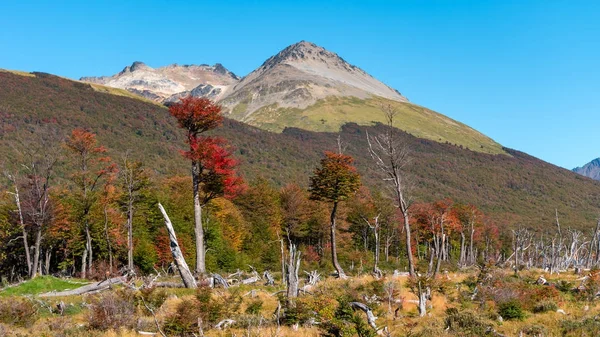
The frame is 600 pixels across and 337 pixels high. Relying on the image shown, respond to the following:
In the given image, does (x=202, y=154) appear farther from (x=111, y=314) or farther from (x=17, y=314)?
(x=17, y=314)

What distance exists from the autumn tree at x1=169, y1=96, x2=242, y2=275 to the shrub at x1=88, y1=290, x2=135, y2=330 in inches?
343

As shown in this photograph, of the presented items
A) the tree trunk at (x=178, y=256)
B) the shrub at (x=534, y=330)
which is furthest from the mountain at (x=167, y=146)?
the shrub at (x=534, y=330)

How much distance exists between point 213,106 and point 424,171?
7293 inches

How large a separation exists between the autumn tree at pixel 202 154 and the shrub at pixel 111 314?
8.72m

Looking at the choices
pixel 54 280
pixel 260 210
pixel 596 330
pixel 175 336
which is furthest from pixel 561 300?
Result: pixel 260 210

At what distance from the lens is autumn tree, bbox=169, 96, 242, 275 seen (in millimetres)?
23109

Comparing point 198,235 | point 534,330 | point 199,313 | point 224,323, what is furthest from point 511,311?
point 198,235

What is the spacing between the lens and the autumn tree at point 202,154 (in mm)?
23109

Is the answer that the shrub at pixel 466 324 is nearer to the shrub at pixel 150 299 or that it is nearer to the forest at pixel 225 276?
the forest at pixel 225 276

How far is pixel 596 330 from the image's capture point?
12.9 metres

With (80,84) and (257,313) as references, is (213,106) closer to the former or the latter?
(257,313)

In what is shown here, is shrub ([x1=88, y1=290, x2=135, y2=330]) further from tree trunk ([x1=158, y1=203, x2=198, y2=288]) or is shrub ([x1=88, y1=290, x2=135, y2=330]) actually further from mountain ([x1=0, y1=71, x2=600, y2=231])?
mountain ([x1=0, y1=71, x2=600, y2=231])

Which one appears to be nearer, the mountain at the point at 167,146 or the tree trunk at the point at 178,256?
the tree trunk at the point at 178,256

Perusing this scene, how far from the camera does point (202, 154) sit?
23016mm
